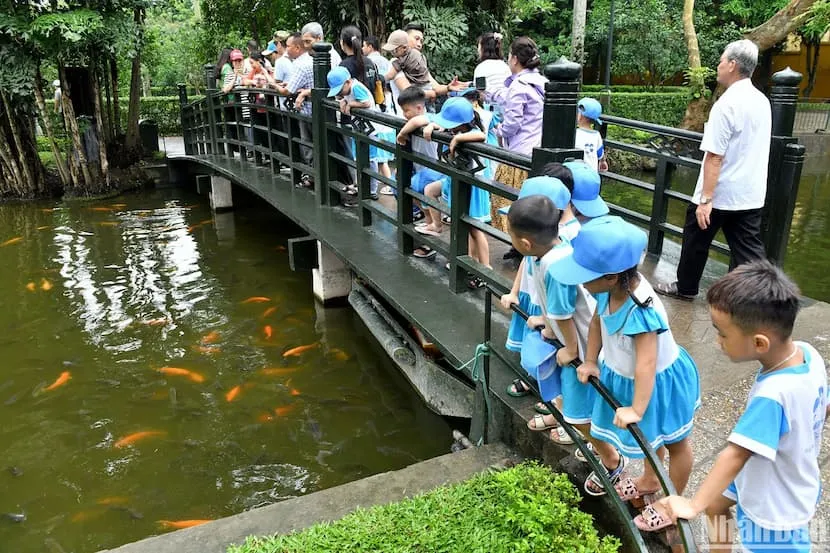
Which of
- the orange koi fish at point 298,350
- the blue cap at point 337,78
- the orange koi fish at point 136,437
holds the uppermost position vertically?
the blue cap at point 337,78

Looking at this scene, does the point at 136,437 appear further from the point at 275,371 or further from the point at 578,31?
the point at 578,31

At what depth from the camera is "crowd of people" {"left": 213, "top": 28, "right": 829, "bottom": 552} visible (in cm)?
179

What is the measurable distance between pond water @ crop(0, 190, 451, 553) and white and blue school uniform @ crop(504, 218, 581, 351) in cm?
136

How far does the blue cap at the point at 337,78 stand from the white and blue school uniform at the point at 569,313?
3884 mm

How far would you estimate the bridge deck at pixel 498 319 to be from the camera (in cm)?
304

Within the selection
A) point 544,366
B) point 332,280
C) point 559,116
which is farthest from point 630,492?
point 332,280

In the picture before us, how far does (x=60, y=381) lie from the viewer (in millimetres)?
5422

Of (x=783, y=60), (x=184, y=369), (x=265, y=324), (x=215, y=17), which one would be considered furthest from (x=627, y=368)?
(x=783, y=60)

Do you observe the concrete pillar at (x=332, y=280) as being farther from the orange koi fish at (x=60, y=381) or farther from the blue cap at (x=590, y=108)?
the blue cap at (x=590, y=108)

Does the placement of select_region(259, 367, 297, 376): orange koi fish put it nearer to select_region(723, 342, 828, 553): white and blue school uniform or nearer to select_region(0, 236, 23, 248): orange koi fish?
select_region(723, 342, 828, 553): white and blue school uniform

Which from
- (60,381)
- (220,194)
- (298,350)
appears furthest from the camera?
(220,194)

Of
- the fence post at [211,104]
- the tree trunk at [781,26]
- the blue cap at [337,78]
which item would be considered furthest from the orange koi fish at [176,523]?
the tree trunk at [781,26]

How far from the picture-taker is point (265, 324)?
21.1 feet

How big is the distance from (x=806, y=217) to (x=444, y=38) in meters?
6.68
